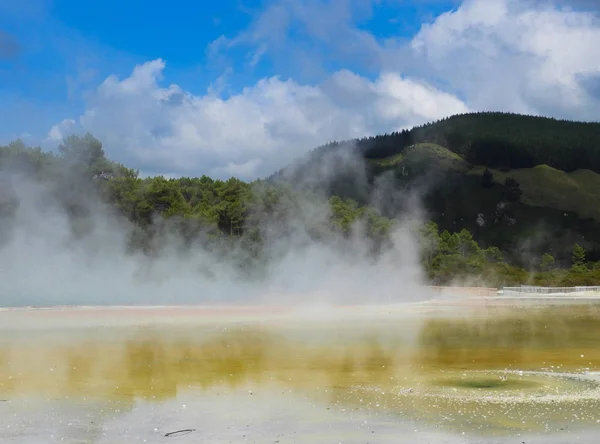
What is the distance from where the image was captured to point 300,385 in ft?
47.6

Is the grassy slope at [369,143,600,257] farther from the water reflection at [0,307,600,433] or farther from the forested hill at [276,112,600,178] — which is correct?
the water reflection at [0,307,600,433]

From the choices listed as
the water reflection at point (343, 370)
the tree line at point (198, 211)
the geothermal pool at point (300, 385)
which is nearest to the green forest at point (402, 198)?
the tree line at point (198, 211)

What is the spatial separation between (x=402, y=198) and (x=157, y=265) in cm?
9094

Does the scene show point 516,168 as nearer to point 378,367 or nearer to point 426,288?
point 426,288

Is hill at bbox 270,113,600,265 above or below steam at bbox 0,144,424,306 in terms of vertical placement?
above

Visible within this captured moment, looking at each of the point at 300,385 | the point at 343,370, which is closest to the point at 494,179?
the point at 343,370

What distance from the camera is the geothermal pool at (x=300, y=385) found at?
35.0 feet

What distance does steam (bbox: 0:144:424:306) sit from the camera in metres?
53.2

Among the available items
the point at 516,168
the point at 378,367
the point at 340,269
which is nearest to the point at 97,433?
the point at 378,367

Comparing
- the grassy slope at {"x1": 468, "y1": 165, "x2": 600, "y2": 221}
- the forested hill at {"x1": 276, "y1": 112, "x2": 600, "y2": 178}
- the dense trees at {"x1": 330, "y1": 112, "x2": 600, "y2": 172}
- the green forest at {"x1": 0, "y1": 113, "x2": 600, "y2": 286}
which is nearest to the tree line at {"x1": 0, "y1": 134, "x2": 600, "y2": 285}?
the green forest at {"x1": 0, "y1": 113, "x2": 600, "y2": 286}

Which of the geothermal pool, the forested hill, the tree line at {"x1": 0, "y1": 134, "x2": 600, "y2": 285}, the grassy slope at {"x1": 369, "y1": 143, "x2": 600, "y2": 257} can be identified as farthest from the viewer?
the forested hill

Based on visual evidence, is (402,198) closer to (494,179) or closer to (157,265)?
(494,179)

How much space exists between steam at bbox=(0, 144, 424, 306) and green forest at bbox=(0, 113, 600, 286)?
377mm

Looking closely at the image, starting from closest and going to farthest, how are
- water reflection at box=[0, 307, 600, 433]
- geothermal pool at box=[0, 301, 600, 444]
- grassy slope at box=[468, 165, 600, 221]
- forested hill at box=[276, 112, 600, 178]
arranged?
1. geothermal pool at box=[0, 301, 600, 444]
2. water reflection at box=[0, 307, 600, 433]
3. grassy slope at box=[468, 165, 600, 221]
4. forested hill at box=[276, 112, 600, 178]
